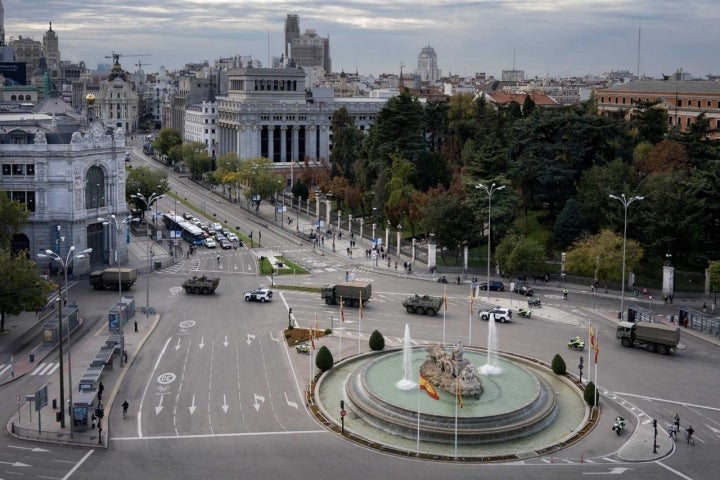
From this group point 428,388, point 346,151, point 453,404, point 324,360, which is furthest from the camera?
point 346,151

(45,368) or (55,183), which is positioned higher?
(55,183)

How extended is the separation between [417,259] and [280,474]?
56.0 meters

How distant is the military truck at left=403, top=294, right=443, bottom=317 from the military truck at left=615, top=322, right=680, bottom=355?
15252 mm

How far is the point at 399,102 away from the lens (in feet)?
373

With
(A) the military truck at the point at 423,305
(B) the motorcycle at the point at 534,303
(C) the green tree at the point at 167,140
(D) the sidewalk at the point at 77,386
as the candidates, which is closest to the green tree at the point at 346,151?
(C) the green tree at the point at 167,140

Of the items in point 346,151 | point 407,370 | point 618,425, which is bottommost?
point 618,425

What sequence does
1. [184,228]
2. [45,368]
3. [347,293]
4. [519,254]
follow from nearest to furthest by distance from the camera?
[45,368] < [347,293] < [519,254] < [184,228]

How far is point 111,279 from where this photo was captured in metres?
77.1

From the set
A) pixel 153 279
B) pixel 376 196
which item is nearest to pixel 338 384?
pixel 153 279

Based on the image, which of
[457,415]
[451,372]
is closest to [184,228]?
[451,372]

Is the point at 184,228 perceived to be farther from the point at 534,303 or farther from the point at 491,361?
the point at 491,361

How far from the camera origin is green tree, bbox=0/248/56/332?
2335 inches

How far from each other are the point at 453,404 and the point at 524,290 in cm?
3350

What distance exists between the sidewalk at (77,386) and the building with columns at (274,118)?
314ft
